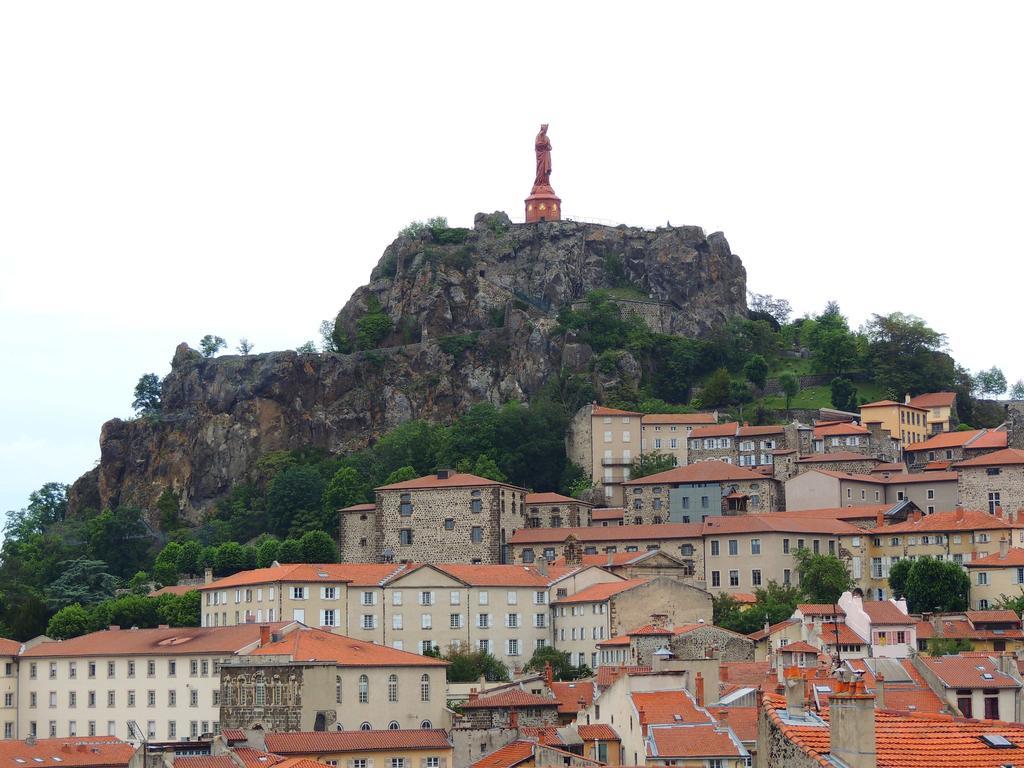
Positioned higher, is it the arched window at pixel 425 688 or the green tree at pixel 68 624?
the green tree at pixel 68 624

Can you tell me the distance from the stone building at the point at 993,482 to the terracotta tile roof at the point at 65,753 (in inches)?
2095

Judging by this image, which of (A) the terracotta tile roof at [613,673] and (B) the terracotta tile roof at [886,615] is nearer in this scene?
(A) the terracotta tile roof at [613,673]

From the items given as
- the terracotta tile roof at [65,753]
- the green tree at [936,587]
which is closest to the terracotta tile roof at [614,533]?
the green tree at [936,587]

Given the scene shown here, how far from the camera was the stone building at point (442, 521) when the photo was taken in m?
107

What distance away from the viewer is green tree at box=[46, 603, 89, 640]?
3971 inches

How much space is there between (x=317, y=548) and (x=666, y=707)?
50.5m

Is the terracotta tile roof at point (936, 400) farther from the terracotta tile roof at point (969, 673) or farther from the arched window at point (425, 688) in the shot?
the terracotta tile roof at point (969, 673)

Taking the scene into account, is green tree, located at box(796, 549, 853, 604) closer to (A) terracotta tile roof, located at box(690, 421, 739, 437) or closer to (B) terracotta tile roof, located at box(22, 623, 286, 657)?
(A) terracotta tile roof, located at box(690, 421, 739, 437)

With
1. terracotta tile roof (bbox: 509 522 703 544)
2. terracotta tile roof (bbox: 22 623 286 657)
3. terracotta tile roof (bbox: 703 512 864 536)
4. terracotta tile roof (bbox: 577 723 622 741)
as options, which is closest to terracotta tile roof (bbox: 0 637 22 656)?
terracotta tile roof (bbox: 22 623 286 657)

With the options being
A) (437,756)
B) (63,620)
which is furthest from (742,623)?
(63,620)

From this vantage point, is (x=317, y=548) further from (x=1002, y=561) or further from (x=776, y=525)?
(x=1002, y=561)

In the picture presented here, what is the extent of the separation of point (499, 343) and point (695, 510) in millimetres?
32245

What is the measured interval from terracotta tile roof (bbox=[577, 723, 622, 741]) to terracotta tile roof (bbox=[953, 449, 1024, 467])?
47.2 m

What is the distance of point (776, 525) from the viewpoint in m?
100
